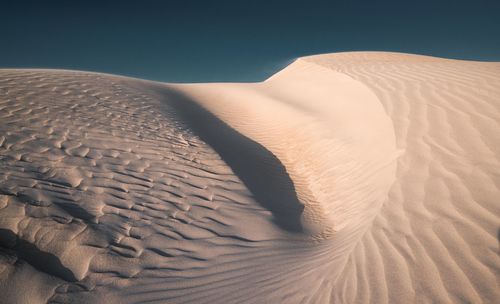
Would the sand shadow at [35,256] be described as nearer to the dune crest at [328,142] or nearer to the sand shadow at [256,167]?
the sand shadow at [256,167]

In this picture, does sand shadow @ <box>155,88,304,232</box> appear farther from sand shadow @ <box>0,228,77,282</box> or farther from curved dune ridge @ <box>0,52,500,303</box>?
sand shadow @ <box>0,228,77,282</box>

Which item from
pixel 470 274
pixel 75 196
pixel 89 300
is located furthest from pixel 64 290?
pixel 470 274

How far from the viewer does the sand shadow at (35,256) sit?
2.34 m

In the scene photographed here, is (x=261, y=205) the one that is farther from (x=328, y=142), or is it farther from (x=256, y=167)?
(x=328, y=142)

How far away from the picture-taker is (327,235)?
3.63 metres

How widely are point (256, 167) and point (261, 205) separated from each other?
64.2 inches

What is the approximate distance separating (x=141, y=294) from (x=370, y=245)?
7.29 feet

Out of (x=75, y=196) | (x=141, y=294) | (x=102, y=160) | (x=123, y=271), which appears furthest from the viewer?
(x=102, y=160)

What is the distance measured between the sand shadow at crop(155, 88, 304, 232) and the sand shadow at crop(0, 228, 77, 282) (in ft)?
8.07

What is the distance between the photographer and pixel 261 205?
419cm

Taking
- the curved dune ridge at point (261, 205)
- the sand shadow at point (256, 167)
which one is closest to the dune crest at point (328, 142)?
the curved dune ridge at point (261, 205)

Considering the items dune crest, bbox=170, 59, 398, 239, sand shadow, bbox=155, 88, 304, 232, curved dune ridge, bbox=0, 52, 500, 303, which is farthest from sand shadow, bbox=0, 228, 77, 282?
dune crest, bbox=170, 59, 398, 239

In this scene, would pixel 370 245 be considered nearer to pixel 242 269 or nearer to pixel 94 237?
pixel 242 269

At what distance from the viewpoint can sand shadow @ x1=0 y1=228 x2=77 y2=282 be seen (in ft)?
7.66
